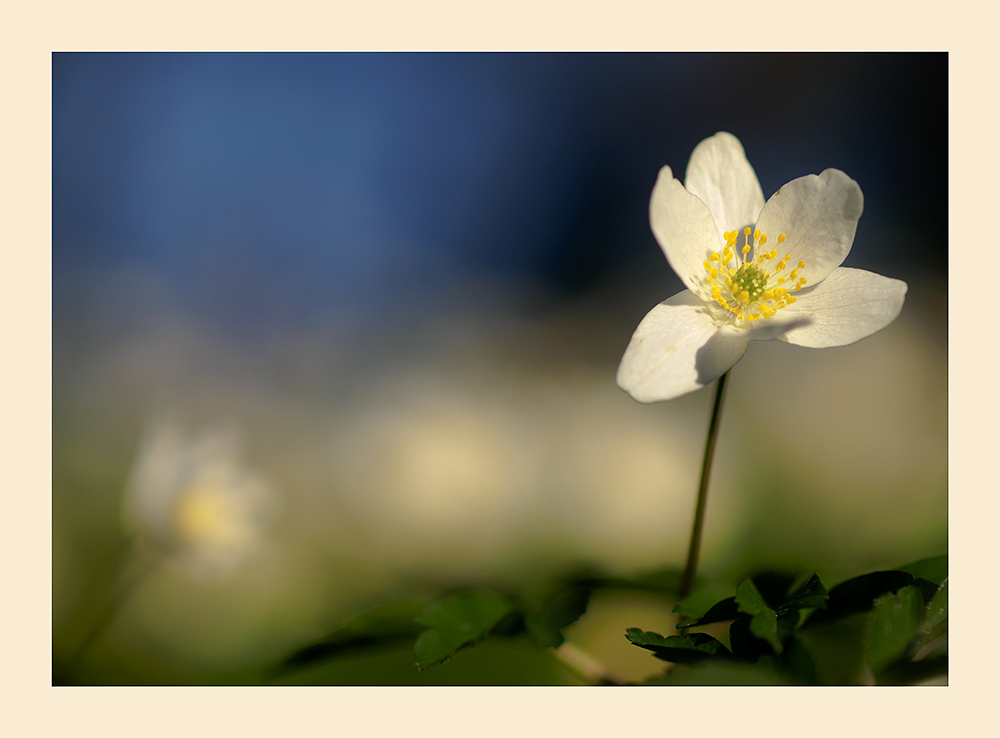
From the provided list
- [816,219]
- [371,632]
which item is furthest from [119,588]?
[816,219]

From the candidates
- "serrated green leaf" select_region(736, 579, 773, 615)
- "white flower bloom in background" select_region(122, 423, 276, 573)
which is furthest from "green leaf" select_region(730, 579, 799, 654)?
"white flower bloom in background" select_region(122, 423, 276, 573)

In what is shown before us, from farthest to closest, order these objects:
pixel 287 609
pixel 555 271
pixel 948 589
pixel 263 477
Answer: pixel 555 271 → pixel 263 477 → pixel 287 609 → pixel 948 589

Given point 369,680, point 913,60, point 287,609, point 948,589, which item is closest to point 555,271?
point 913,60

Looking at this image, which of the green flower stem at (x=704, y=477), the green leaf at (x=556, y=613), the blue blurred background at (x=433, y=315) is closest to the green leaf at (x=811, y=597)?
the green flower stem at (x=704, y=477)

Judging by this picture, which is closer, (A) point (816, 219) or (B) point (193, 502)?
(A) point (816, 219)

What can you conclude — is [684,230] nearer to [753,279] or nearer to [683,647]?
[753,279]

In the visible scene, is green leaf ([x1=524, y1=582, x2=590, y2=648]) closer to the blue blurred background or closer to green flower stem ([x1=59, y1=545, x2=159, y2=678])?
the blue blurred background

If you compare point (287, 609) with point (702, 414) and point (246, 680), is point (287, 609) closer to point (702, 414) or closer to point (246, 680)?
point (246, 680)
